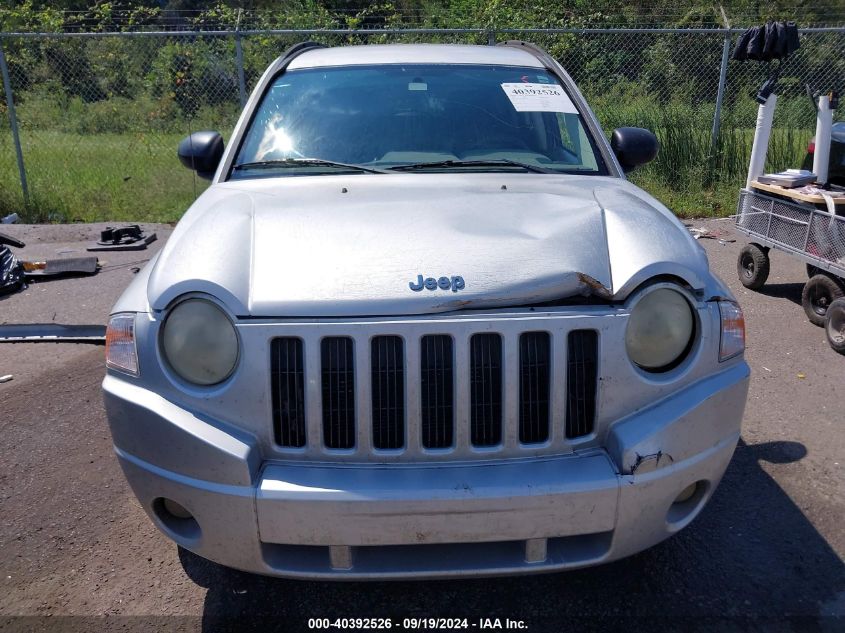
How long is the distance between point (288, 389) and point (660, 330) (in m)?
1.19

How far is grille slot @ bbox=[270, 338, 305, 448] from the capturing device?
7.52 feet

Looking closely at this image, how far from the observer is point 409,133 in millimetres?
3689

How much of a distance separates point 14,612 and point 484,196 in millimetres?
2349

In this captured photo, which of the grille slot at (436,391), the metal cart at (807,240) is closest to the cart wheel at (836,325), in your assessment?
the metal cart at (807,240)

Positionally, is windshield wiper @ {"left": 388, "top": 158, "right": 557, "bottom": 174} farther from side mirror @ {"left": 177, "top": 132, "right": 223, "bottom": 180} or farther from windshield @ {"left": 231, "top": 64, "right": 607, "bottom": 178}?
side mirror @ {"left": 177, "top": 132, "right": 223, "bottom": 180}

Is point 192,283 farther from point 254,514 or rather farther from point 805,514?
point 805,514

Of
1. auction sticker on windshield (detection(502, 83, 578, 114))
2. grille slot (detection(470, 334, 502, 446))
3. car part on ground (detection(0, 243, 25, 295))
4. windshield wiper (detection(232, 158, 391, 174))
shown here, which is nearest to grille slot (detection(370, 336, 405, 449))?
grille slot (detection(470, 334, 502, 446))

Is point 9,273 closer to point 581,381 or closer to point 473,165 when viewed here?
point 473,165

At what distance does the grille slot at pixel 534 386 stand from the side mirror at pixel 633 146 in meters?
1.96

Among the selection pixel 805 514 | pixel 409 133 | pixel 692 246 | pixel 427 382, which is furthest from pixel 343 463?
pixel 805 514

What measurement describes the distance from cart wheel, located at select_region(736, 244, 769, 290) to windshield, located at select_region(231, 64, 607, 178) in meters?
3.44

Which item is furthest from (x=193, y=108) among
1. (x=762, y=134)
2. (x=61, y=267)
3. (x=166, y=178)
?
(x=762, y=134)

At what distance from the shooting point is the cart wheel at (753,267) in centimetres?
657

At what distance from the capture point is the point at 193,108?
36.1 feet
